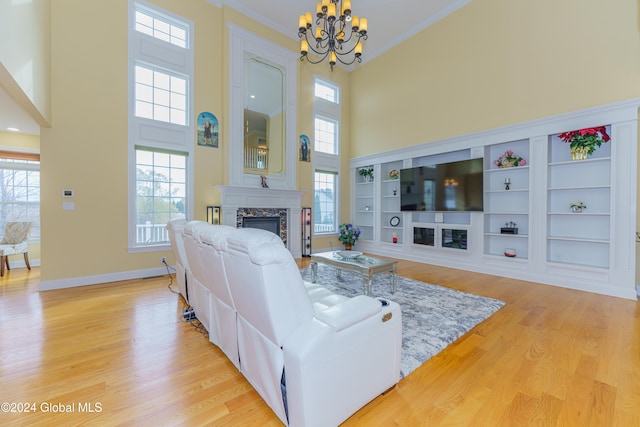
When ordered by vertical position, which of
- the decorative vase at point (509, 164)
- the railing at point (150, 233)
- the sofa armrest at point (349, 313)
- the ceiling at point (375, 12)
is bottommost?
the sofa armrest at point (349, 313)

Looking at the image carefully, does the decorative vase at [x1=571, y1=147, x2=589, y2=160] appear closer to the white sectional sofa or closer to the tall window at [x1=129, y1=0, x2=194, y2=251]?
the white sectional sofa

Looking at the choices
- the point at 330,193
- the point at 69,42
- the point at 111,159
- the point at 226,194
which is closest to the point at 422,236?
the point at 330,193

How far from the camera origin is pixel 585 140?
3928 mm

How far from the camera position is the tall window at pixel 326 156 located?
718 centimetres

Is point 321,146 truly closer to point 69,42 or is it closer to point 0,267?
point 69,42

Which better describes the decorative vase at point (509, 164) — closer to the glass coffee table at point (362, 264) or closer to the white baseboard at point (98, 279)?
the glass coffee table at point (362, 264)

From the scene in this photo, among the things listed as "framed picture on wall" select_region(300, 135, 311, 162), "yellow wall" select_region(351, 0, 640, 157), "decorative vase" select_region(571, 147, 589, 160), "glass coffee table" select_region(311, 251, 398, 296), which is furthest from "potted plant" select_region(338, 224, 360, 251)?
"decorative vase" select_region(571, 147, 589, 160)

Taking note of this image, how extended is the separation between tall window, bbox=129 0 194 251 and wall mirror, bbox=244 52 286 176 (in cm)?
117

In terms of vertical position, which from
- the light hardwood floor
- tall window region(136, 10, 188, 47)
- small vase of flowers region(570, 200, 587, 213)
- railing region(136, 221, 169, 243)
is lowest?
the light hardwood floor

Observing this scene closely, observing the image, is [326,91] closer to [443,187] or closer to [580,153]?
[443,187]

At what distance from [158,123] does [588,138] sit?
693 centimetres

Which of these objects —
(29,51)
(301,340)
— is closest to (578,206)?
(301,340)

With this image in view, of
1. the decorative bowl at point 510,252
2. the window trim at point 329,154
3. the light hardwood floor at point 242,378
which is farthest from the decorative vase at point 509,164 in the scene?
the window trim at point 329,154

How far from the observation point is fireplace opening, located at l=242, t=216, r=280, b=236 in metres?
5.71
